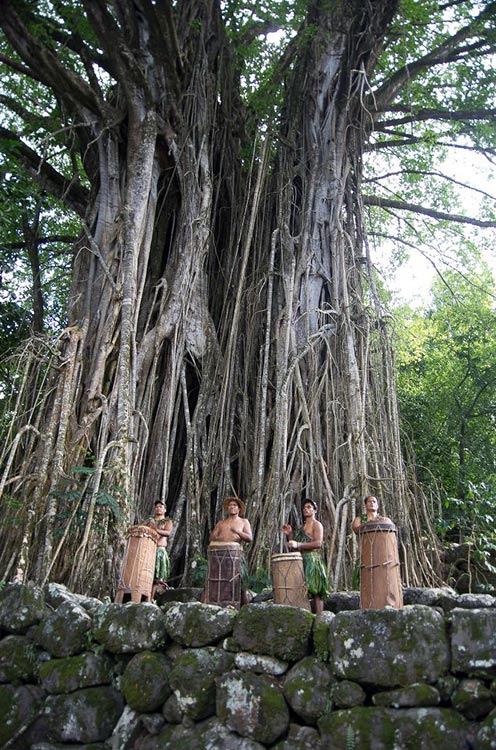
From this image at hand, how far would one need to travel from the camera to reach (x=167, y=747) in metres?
2.68

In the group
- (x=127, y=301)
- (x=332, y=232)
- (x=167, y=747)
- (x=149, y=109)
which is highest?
(x=149, y=109)

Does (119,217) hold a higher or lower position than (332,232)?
lower

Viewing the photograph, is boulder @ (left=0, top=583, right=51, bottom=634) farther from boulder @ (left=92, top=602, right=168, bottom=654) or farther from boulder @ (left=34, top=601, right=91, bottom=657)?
boulder @ (left=92, top=602, right=168, bottom=654)

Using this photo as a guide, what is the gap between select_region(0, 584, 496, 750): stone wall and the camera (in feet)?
7.98

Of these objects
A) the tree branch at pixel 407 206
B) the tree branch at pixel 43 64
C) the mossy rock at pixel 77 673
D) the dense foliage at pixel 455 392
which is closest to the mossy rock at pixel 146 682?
the mossy rock at pixel 77 673

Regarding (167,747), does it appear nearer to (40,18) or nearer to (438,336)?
(40,18)

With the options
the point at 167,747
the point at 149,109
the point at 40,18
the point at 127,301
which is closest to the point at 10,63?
the point at 40,18

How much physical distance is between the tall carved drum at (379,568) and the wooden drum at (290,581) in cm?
38

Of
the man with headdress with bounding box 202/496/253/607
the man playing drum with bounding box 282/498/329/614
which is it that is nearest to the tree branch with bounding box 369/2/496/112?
the man playing drum with bounding box 282/498/329/614

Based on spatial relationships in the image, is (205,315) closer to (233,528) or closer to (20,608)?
(233,528)

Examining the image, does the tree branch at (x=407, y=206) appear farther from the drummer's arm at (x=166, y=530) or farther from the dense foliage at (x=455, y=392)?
the drummer's arm at (x=166, y=530)

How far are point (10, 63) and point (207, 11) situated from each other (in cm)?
218

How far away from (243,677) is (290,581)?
3.31 feet

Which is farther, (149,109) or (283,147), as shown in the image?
(283,147)
